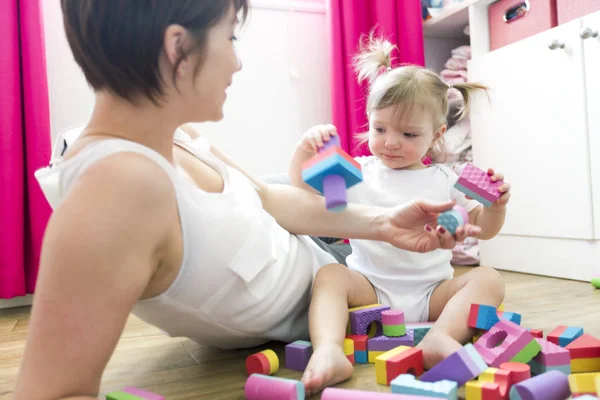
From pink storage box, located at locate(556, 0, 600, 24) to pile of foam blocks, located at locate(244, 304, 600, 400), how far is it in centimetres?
102

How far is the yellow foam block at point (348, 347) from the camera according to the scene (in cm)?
85

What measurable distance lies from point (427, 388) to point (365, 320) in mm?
284

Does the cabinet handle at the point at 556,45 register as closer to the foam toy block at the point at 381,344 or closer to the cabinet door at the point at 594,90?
the cabinet door at the point at 594,90

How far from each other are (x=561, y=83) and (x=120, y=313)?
1.46 m

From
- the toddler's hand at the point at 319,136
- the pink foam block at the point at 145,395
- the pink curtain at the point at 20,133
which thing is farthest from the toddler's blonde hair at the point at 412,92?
the pink curtain at the point at 20,133

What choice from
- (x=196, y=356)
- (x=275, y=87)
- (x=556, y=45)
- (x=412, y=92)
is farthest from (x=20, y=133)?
(x=556, y=45)

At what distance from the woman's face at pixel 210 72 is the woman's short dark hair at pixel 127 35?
1cm

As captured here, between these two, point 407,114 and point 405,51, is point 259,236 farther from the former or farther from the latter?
point 405,51

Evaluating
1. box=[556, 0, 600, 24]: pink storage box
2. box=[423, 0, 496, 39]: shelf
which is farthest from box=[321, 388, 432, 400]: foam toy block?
box=[423, 0, 496, 39]: shelf

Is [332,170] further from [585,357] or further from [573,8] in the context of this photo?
[573,8]

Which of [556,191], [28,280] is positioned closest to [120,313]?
[28,280]

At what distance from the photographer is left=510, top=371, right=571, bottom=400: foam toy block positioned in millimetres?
616

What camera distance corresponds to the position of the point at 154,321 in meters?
0.83

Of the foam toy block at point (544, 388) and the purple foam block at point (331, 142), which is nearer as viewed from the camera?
the foam toy block at point (544, 388)
